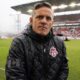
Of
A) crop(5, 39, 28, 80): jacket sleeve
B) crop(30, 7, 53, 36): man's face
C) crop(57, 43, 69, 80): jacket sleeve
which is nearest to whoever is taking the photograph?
crop(5, 39, 28, 80): jacket sleeve

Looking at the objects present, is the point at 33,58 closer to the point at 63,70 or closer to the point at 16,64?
the point at 16,64

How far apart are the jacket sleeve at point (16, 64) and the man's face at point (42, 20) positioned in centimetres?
24

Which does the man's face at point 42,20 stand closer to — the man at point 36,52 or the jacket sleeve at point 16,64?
the man at point 36,52

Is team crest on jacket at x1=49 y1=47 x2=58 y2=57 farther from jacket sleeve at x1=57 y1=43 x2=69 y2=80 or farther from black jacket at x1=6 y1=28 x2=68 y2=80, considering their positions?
jacket sleeve at x1=57 y1=43 x2=69 y2=80

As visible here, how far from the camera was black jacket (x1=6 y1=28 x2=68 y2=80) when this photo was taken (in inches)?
99.6

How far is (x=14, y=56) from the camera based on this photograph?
254 centimetres

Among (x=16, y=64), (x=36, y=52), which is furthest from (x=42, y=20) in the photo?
(x=16, y=64)

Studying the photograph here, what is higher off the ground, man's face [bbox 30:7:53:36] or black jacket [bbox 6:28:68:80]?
man's face [bbox 30:7:53:36]

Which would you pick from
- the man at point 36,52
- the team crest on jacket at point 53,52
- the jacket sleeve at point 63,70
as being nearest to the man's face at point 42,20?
the man at point 36,52

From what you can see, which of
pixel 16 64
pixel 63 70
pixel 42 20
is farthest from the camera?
pixel 63 70

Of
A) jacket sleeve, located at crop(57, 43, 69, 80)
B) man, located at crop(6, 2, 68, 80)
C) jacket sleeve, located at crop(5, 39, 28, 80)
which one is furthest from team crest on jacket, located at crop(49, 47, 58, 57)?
jacket sleeve, located at crop(5, 39, 28, 80)

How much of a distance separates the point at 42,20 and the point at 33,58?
15.5 inches

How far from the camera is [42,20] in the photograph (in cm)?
262

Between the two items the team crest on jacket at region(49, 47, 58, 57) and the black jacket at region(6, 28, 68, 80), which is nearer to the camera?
the black jacket at region(6, 28, 68, 80)
